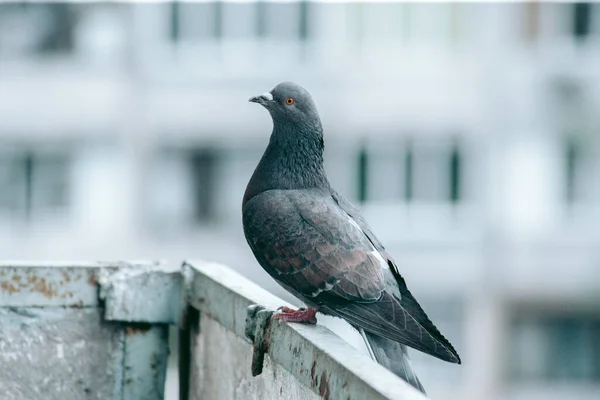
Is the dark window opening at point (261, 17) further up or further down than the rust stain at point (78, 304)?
further up

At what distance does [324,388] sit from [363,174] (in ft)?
57.8

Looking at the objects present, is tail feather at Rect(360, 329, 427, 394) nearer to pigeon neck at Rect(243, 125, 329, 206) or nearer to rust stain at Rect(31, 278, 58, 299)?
pigeon neck at Rect(243, 125, 329, 206)

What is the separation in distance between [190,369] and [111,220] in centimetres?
1656

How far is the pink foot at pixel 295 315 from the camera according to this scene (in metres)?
3.78

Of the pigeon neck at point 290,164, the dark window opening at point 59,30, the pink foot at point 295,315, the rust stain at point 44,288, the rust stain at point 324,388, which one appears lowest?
the rust stain at point 324,388

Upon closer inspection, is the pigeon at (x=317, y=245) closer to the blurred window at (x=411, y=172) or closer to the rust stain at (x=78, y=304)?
the rust stain at (x=78, y=304)

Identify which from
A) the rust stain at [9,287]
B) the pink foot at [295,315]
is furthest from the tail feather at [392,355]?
the rust stain at [9,287]

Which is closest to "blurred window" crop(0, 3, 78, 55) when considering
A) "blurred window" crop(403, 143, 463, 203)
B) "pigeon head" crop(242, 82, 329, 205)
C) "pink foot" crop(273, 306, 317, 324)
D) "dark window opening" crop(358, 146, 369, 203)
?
"dark window opening" crop(358, 146, 369, 203)

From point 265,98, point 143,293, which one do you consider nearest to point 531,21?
point 265,98

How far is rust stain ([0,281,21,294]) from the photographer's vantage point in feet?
14.1

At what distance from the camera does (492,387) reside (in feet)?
70.0

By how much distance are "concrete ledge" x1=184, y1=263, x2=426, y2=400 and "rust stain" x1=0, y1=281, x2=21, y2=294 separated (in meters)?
0.59

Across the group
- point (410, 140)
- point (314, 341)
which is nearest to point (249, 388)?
point (314, 341)

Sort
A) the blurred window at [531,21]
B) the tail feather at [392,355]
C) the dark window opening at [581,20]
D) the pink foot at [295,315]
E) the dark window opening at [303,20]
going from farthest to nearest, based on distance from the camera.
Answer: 1. the blurred window at [531,21]
2. the dark window opening at [581,20]
3. the dark window opening at [303,20]
4. the tail feather at [392,355]
5. the pink foot at [295,315]
